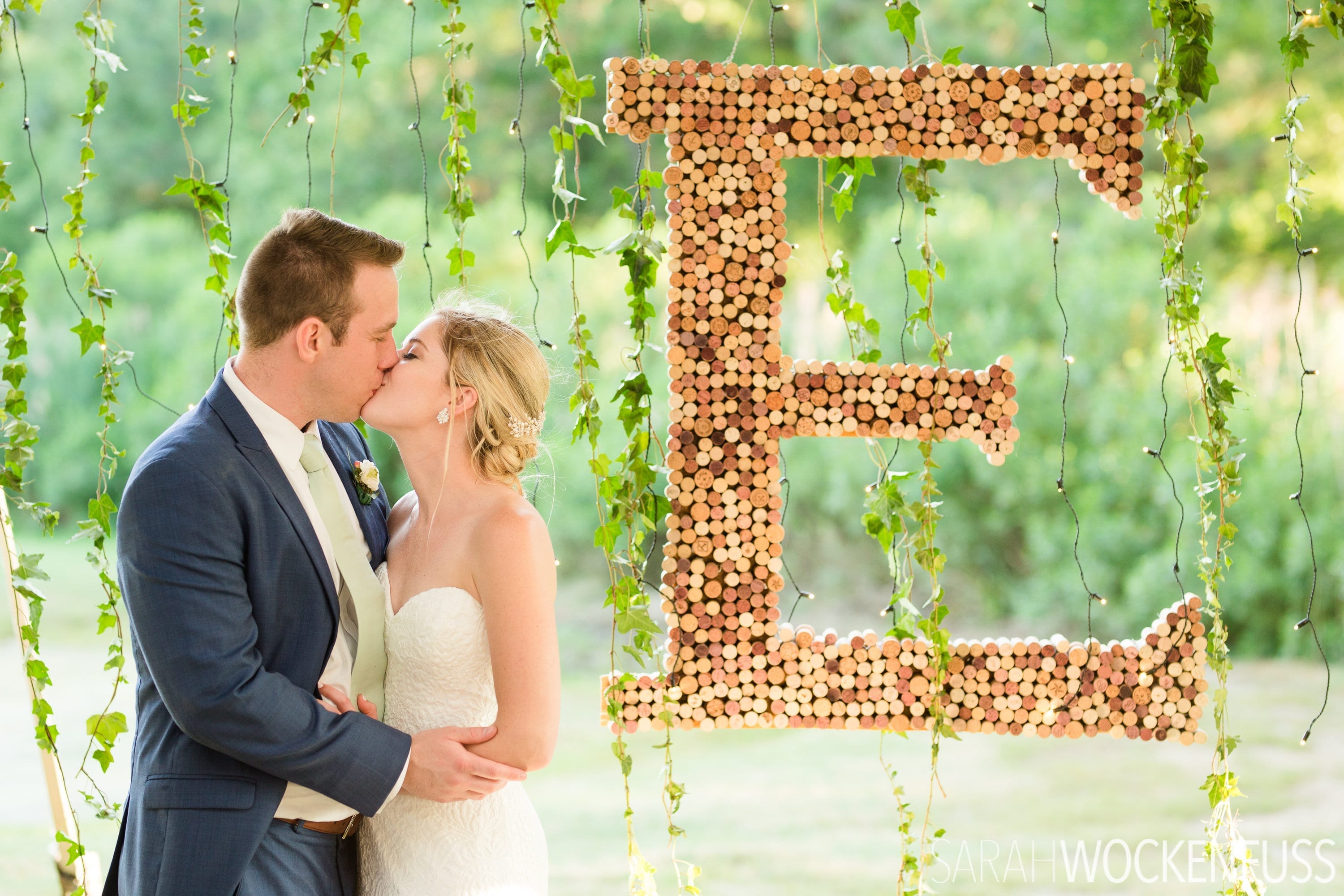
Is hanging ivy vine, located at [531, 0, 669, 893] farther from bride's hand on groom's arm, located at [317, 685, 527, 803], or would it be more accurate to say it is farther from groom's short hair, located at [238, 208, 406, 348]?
groom's short hair, located at [238, 208, 406, 348]

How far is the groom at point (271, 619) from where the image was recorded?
4.54ft

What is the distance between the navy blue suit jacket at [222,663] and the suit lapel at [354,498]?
0.19 meters

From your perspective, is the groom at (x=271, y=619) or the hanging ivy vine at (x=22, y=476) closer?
the groom at (x=271, y=619)

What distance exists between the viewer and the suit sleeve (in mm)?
1370

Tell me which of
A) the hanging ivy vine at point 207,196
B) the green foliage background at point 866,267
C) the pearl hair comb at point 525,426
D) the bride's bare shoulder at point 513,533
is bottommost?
the bride's bare shoulder at point 513,533

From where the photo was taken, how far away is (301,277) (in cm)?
154

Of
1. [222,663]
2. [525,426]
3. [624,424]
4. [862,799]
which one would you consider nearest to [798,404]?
[624,424]

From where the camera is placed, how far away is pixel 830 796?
402cm

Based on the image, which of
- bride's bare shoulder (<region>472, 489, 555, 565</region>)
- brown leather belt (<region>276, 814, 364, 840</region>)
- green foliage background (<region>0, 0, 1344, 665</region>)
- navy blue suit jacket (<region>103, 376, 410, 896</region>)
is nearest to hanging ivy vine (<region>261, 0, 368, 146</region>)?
navy blue suit jacket (<region>103, 376, 410, 896</region>)

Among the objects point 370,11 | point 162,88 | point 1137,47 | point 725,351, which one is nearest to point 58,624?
point 162,88

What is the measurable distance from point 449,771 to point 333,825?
0.23 metres

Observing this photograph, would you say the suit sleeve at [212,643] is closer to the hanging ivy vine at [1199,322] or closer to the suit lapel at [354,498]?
the suit lapel at [354,498]

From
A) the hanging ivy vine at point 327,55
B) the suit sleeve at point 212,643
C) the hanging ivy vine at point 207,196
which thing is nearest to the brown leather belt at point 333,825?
the suit sleeve at point 212,643

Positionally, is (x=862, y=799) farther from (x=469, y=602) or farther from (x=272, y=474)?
(x=272, y=474)
